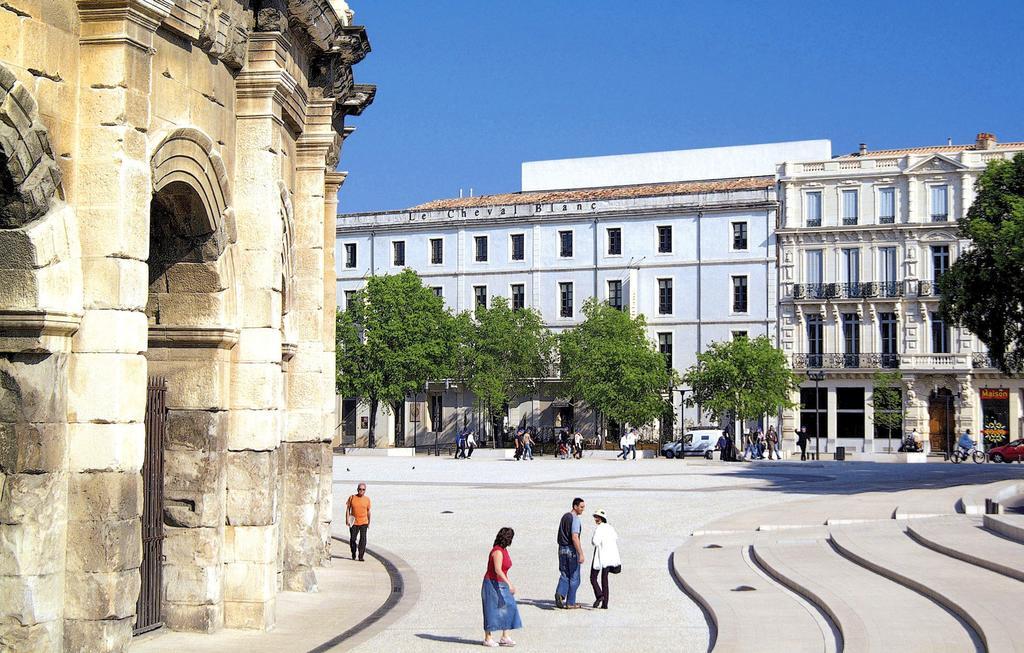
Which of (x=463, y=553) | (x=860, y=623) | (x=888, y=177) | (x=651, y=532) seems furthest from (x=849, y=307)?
(x=860, y=623)

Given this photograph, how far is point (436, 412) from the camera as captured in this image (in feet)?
230

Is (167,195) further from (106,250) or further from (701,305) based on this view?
(701,305)

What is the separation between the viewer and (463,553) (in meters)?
21.9

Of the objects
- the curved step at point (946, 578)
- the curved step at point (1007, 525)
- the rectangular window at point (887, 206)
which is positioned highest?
the rectangular window at point (887, 206)

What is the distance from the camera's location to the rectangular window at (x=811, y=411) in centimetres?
6431

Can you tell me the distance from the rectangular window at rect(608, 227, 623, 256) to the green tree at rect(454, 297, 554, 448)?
17.1 feet

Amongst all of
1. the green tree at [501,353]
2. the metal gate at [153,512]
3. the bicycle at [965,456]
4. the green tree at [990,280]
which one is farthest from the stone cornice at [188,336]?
the green tree at [501,353]

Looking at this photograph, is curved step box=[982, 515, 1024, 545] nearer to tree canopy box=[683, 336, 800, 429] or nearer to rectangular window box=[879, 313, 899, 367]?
tree canopy box=[683, 336, 800, 429]

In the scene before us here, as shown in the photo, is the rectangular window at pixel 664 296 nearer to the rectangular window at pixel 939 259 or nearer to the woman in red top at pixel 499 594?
the rectangular window at pixel 939 259

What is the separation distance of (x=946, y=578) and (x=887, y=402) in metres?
46.8

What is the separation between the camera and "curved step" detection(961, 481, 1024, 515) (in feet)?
82.4

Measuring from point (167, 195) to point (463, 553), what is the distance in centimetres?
1043

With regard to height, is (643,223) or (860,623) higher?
(643,223)

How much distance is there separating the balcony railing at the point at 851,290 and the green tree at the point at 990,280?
2625cm
